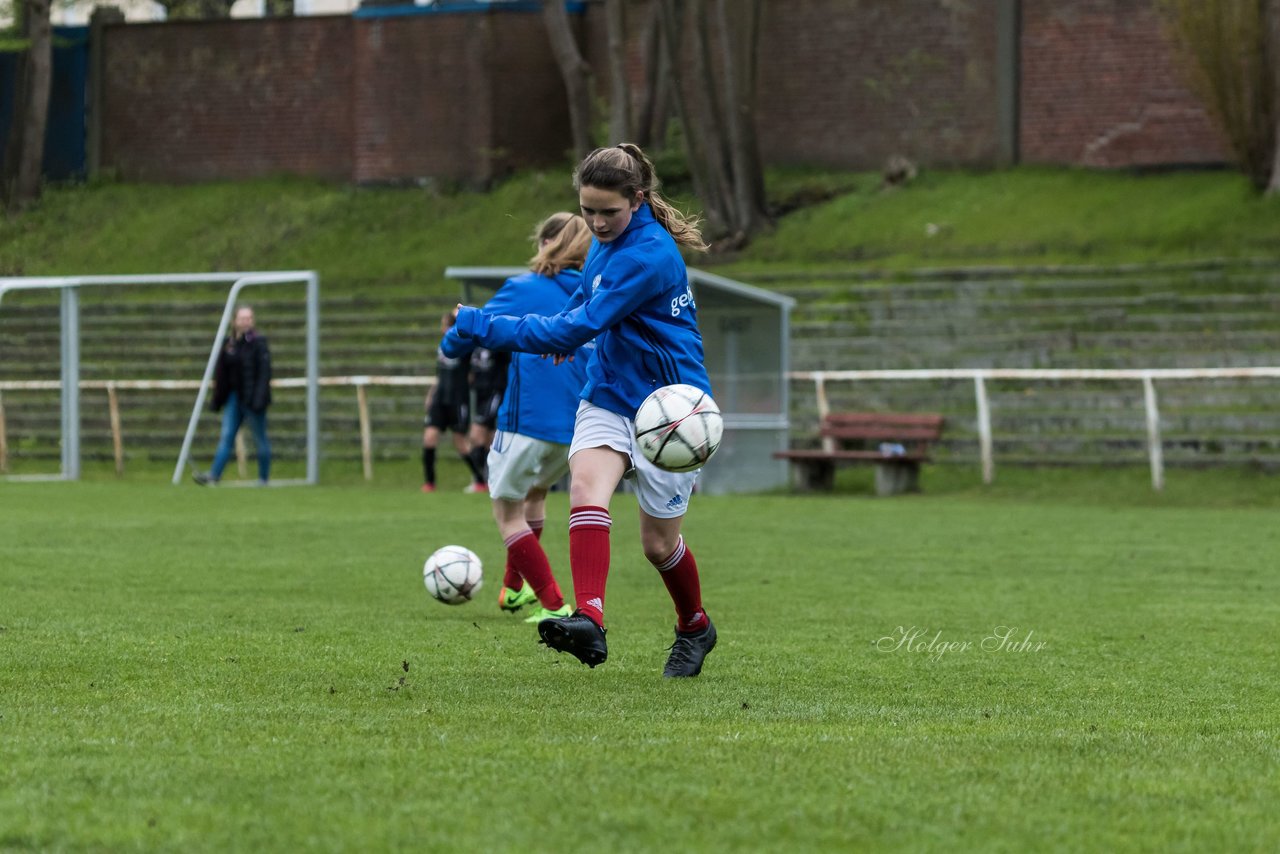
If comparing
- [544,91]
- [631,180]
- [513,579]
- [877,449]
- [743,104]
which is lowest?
[877,449]

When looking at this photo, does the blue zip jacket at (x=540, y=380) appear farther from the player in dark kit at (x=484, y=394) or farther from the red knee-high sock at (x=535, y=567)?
the player in dark kit at (x=484, y=394)

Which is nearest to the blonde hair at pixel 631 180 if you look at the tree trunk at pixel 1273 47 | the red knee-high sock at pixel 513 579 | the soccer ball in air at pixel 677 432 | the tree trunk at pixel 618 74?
Answer: the soccer ball in air at pixel 677 432

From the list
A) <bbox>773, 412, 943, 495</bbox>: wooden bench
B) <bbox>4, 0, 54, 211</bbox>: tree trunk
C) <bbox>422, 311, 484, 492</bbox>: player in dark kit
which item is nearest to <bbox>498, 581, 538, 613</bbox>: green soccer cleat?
<bbox>773, 412, 943, 495</bbox>: wooden bench

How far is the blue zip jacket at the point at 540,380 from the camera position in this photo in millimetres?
8523

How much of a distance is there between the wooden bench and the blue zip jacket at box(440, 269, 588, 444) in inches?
457

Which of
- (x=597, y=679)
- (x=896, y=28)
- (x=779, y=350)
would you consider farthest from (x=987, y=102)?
(x=597, y=679)

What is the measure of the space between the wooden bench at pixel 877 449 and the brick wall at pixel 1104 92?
40.2ft

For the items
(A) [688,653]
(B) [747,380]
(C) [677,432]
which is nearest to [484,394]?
(B) [747,380]

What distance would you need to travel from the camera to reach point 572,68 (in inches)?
1325

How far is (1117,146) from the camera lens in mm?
32312

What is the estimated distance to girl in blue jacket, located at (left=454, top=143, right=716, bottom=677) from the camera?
6.41 metres

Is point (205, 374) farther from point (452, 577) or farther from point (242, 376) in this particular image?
point (452, 577)

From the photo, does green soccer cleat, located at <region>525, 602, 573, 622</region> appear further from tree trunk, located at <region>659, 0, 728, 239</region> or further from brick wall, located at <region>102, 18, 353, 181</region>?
brick wall, located at <region>102, 18, 353, 181</region>

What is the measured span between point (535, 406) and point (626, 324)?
2028 mm
